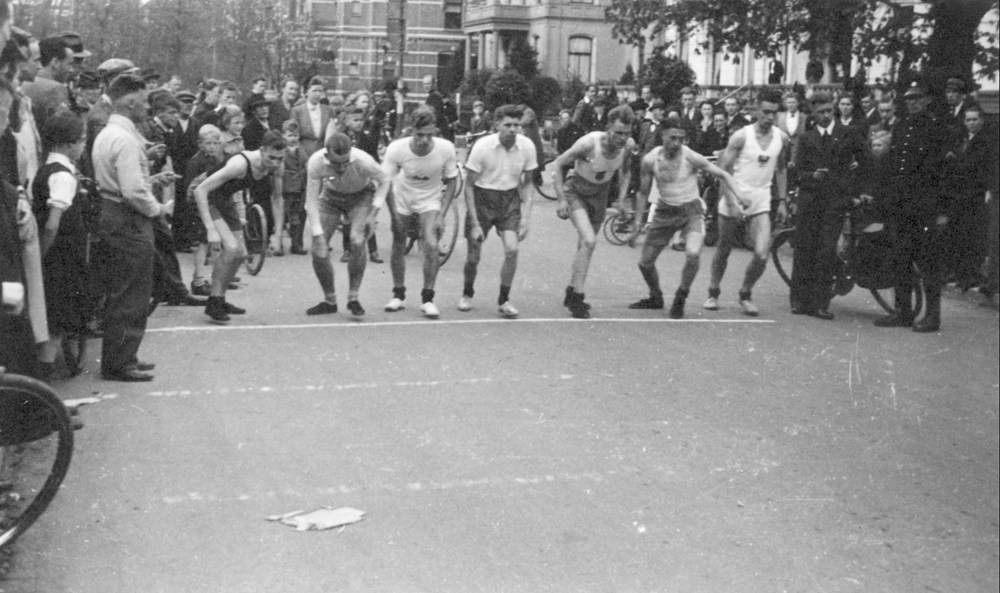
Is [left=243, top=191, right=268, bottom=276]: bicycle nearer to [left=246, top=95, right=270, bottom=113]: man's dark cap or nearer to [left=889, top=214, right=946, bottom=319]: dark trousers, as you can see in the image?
[left=246, top=95, right=270, bottom=113]: man's dark cap

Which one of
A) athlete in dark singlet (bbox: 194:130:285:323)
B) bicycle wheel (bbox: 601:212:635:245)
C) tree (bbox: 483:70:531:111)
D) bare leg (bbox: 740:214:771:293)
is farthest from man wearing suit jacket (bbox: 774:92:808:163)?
tree (bbox: 483:70:531:111)

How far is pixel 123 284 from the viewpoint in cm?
928

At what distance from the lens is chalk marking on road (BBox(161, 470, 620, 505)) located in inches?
258

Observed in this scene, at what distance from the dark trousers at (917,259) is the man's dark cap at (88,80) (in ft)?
24.4

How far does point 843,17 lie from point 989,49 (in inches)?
312

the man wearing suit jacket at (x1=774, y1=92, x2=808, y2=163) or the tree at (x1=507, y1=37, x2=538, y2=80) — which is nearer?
the man wearing suit jacket at (x1=774, y1=92, x2=808, y2=163)

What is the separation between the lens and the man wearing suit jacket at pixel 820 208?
1302cm

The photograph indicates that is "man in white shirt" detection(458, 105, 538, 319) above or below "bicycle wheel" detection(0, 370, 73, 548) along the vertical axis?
above

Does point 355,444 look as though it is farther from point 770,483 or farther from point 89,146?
point 89,146

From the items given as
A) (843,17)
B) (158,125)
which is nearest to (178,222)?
(158,125)

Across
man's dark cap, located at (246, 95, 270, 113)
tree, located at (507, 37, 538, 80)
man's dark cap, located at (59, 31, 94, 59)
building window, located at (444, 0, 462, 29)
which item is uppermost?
building window, located at (444, 0, 462, 29)

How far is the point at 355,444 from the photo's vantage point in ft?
25.3

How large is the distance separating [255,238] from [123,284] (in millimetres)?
5956

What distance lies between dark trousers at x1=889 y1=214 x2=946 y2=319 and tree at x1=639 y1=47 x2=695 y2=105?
16.5 m
